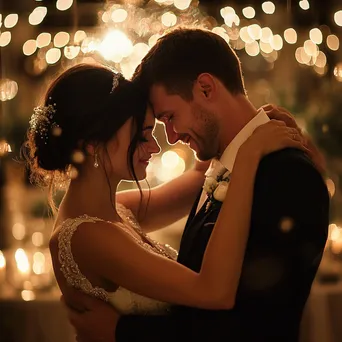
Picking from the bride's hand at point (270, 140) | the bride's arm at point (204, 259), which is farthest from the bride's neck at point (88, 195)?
the bride's hand at point (270, 140)

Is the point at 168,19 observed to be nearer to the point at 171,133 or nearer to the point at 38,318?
the point at 171,133

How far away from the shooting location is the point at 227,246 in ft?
6.88

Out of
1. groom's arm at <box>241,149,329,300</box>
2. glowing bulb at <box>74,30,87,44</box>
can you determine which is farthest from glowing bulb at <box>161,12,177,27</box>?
groom's arm at <box>241,149,329,300</box>

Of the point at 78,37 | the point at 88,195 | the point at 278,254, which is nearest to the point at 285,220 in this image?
the point at 278,254

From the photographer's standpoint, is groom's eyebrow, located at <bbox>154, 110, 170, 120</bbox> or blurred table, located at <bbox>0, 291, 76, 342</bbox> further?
blurred table, located at <bbox>0, 291, 76, 342</bbox>

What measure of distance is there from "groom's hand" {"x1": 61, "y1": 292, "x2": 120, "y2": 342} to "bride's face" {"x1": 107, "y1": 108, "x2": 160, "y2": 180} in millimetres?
410

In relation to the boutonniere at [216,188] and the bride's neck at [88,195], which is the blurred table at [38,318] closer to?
the bride's neck at [88,195]

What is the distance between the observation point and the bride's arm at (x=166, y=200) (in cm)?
297

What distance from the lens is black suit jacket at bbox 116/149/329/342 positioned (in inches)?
82.5

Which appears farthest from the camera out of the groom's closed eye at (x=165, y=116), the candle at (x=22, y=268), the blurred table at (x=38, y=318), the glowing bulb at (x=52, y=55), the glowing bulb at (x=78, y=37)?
the glowing bulb at (x=52, y=55)

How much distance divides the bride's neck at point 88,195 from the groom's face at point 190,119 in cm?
28

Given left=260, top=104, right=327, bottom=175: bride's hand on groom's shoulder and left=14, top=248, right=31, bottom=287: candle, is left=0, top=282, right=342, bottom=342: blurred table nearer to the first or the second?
left=14, top=248, right=31, bottom=287: candle

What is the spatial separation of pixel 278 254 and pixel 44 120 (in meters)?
0.87

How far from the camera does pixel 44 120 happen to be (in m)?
2.46
